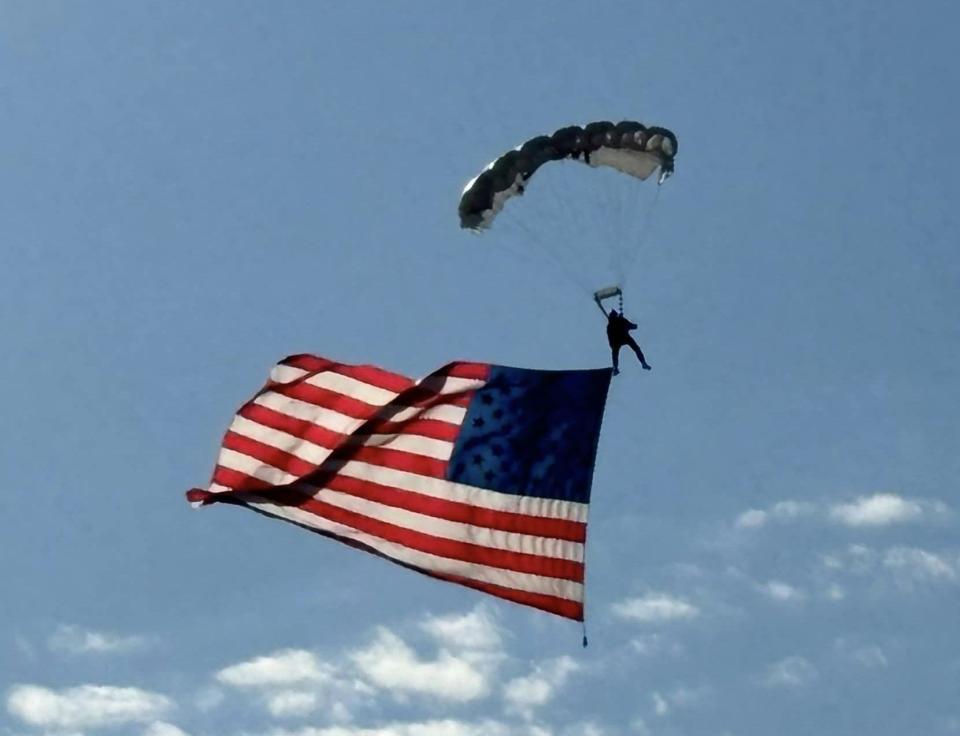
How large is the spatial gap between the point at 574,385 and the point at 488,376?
1599 millimetres

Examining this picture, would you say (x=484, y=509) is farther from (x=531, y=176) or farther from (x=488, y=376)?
(x=531, y=176)

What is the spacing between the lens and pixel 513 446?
24.7 metres

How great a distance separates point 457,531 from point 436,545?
1.16 feet

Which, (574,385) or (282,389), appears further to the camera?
(282,389)

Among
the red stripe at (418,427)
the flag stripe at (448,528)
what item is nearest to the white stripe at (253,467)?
the flag stripe at (448,528)

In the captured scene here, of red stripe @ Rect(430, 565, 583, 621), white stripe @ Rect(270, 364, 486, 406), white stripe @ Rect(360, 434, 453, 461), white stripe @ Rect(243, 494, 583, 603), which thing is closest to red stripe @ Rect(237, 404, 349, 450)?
white stripe @ Rect(360, 434, 453, 461)

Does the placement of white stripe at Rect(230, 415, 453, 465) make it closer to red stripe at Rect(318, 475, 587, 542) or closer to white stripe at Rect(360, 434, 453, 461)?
white stripe at Rect(360, 434, 453, 461)

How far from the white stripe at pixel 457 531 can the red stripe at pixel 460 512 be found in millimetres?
61

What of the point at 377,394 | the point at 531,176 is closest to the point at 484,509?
the point at 377,394

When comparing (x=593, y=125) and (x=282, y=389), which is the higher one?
(x=593, y=125)

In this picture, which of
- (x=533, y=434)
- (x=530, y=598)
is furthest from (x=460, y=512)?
(x=530, y=598)

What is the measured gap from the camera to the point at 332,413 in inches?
1029

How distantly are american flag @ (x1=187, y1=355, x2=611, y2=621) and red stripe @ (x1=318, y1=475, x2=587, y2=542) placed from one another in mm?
20

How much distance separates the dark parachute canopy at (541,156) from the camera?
25391mm
